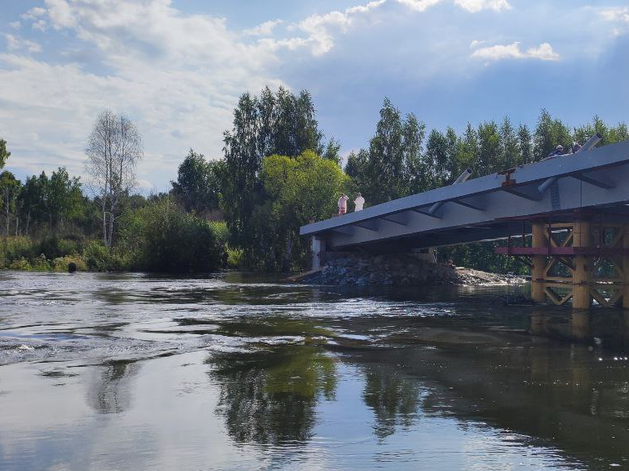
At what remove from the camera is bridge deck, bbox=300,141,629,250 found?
17281mm

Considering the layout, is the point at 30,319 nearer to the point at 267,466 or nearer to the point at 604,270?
the point at 267,466

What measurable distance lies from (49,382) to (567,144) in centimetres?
5026

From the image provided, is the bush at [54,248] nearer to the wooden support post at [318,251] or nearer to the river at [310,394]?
the wooden support post at [318,251]

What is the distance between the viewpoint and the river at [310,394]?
17.4 ft

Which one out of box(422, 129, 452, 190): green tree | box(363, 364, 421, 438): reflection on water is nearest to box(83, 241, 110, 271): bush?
box(422, 129, 452, 190): green tree

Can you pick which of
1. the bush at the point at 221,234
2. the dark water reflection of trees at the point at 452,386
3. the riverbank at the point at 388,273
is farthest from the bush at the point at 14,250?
the dark water reflection of trees at the point at 452,386

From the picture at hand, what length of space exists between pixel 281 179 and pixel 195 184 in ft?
165

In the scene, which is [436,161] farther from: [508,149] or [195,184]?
[195,184]

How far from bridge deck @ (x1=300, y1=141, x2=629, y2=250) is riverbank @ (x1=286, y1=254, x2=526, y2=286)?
1296 millimetres

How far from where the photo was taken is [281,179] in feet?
167

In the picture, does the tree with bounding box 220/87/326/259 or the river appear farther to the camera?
the tree with bounding box 220/87/326/259

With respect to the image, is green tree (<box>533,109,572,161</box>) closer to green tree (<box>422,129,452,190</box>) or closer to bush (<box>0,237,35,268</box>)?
green tree (<box>422,129,452,190</box>)

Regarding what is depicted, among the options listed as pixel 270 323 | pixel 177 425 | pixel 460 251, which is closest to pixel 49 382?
pixel 177 425

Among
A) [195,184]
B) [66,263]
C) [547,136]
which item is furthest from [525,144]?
[195,184]
